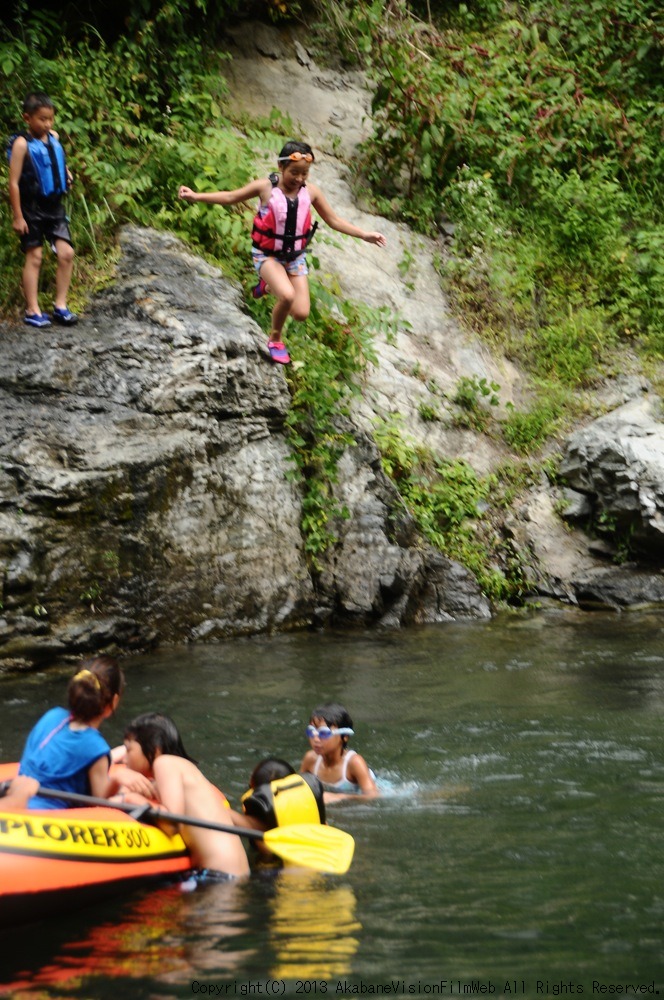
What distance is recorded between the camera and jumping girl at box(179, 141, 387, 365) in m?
8.67

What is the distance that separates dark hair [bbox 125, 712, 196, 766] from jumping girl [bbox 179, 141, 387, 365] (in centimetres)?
483

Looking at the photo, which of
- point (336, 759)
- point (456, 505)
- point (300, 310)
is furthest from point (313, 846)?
point (456, 505)

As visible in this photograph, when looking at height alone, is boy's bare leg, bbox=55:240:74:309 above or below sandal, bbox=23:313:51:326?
above

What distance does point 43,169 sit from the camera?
863 cm

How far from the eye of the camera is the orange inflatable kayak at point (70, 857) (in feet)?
13.1

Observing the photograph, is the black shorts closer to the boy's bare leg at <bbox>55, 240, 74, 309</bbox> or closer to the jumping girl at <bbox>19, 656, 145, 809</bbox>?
the boy's bare leg at <bbox>55, 240, 74, 309</bbox>

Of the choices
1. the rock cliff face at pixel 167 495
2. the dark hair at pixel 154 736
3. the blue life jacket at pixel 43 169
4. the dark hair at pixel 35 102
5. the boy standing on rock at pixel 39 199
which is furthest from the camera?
the blue life jacket at pixel 43 169

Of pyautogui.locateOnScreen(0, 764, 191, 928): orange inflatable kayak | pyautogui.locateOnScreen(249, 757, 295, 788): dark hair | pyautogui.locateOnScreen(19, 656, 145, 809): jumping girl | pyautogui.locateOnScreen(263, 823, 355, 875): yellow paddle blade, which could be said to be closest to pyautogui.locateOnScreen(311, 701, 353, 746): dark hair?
pyautogui.locateOnScreen(249, 757, 295, 788): dark hair

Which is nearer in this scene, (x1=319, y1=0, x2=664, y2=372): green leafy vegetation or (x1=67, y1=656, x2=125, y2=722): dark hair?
(x1=67, y1=656, x2=125, y2=722): dark hair

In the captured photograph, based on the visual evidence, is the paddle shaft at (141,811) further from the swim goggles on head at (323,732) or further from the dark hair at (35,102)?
the dark hair at (35,102)

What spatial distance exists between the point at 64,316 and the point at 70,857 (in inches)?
231

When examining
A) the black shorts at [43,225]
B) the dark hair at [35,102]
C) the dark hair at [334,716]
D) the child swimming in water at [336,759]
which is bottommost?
the child swimming in water at [336,759]

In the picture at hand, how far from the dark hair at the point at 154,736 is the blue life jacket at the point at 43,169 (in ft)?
17.3

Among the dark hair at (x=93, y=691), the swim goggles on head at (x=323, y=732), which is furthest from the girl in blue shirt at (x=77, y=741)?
the swim goggles on head at (x=323, y=732)
